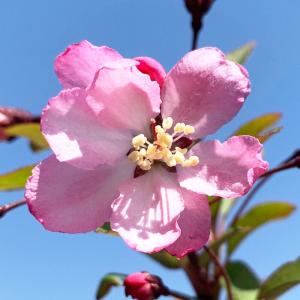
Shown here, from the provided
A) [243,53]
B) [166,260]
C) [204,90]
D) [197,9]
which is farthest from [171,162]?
[243,53]

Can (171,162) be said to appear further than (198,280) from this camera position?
No

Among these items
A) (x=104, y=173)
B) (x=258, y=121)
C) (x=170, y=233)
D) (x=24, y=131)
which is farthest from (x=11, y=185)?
(x=258, y=121)

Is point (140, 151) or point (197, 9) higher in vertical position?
point (197, 9)

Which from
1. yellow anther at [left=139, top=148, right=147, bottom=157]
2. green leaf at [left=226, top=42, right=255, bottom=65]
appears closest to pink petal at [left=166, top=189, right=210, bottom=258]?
yellow anther at [left=139, top=148, right=147, bottom=157]

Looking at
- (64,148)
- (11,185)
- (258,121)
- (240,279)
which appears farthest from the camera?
(258,121)

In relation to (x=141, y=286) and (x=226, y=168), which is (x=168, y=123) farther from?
(x=141, y=286)

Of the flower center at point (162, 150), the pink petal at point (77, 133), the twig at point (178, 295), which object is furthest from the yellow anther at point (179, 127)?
the twig at point (178, 295)

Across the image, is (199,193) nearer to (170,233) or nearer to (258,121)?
(170,233)
